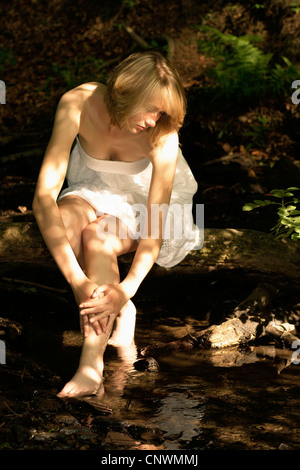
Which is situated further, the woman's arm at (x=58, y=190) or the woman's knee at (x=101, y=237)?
the woman's knee at (x=101, y=237)

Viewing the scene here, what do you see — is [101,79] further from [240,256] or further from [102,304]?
[102,304]

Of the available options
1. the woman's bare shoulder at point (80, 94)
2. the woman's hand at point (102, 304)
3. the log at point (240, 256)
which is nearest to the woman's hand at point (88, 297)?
the woman's hand at point (102, 304)

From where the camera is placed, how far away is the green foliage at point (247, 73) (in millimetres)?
7070

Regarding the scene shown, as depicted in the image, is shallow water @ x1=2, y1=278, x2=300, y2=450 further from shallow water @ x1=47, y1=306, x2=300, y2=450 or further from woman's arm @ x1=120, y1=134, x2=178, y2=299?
woman's arm @ x1=120, y1=134, x2=178, y2=299

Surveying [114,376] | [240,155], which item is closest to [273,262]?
[114,376]

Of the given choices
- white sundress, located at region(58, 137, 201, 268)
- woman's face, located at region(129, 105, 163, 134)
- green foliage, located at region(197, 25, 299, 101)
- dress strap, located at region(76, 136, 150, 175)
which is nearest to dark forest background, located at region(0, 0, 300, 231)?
green foliage, located at region(197, 25, 299, 101)

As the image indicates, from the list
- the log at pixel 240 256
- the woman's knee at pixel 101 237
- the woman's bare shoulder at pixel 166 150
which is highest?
the woman's bare shoulder at pixel 166 150

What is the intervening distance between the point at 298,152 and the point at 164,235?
3.50 meters

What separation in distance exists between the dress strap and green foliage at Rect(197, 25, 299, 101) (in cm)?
362

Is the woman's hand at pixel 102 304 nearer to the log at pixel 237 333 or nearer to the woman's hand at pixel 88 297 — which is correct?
the woman's hand at pixel 88 297

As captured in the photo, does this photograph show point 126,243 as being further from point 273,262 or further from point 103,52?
point 103,52

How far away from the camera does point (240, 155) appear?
676cm

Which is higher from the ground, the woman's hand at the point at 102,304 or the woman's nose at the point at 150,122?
the woman's nose at the point at 150,122

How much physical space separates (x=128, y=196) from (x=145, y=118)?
0.70 meters
